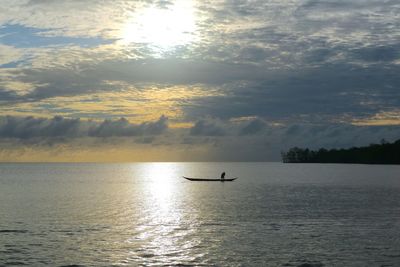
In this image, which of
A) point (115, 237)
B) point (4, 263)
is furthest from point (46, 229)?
point (4, 263)

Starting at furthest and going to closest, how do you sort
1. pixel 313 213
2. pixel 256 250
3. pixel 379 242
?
1. pixel 313 213
2. pixel 379 242
3. pixel 256 250

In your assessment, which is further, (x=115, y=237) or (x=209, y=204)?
(x=209, y=204)

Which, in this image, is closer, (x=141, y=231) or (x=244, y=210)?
(x=141, y=231)

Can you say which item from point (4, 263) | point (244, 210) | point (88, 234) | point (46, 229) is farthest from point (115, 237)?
point (244, 210)

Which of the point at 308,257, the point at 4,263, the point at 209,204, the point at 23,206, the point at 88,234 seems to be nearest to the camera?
the point at 4,263

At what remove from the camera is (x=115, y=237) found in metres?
52.9

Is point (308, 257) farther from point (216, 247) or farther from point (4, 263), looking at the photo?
point (4, 263)

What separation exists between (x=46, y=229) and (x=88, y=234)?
22.2ft

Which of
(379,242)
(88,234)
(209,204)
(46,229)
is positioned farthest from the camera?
(209,204)

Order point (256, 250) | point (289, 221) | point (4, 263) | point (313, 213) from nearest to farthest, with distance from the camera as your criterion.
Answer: point (4, 263) → point (256, 250) → point (289, 221) → point (313, 213)

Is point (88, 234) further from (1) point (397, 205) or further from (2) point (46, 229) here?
(1) point (397, 205)

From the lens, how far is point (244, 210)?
80.7 meters

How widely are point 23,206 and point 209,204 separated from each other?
33.3 metres

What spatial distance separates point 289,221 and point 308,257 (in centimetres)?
2434
